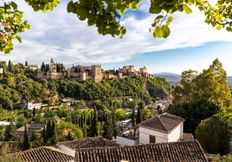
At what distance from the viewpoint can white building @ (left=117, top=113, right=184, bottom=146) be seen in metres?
19.6

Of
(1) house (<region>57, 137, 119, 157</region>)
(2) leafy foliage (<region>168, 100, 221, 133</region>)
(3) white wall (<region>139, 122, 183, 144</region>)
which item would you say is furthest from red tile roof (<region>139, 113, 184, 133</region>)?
(2) leafy foliage (<region>168, 100, 221, 133</region>)

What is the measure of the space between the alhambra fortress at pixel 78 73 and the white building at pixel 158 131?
8951cm

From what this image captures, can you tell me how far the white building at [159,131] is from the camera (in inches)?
771

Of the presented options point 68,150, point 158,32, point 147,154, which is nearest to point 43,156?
point 68,150

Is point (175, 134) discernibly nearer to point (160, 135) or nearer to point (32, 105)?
point (160, 135)

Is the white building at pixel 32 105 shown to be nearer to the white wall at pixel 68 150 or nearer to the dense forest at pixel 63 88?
the dense forest at pixel 63 88

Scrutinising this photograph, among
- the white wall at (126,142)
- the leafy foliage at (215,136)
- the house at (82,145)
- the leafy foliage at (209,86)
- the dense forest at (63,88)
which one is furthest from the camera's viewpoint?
the dense forest at (63,88)

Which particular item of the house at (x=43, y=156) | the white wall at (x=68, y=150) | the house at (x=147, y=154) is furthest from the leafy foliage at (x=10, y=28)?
the white wall at (x=68, y=150)

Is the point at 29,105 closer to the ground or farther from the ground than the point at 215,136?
closer to the ground

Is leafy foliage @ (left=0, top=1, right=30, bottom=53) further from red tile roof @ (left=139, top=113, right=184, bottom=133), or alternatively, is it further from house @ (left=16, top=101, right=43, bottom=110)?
house @ (left=16, top=101, right=43, bottom=110)

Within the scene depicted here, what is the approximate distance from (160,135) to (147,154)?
9.26 m

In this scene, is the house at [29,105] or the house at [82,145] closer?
the house at [82,145]

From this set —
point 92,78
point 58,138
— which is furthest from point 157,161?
point 92,78

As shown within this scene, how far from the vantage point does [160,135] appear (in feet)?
64.7
